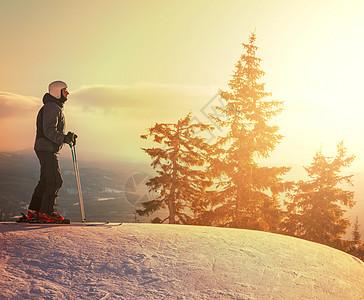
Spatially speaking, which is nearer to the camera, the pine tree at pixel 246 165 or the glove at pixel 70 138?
the glove at pixel 70 138

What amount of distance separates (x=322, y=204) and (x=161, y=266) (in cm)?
2255

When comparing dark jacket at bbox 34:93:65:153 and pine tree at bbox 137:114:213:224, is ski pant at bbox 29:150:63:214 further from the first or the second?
pine tree at bbox 137:114:213:224

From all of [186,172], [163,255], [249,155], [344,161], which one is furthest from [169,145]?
[163,255]

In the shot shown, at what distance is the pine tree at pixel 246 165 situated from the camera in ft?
69.0

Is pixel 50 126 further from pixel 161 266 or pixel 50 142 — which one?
pixel 161 266

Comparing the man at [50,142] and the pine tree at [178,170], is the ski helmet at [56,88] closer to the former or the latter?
the man at [50,142]

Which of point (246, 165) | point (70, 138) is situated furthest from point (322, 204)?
point (70, 138)

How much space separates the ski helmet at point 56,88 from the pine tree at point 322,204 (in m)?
20.7

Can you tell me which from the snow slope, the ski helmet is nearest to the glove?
the ski helmet

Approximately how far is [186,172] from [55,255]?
16.9 metres

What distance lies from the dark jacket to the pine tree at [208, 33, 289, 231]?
1497 cm

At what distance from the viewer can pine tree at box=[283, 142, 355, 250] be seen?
24280 mm

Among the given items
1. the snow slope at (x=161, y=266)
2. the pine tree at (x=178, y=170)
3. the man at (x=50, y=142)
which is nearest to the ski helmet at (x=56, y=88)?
the man at (x=50, y=142)

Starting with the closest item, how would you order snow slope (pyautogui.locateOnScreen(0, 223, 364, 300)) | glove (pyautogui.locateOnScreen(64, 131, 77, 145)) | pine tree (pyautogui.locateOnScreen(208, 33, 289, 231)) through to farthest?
snow slope (pyautogui.locateOnScreen(0, 223, 364, 300)), glove (pyautogui.locateOnScreen(64, 131, 77, 145)), pine tree (pyautogui.locateOnScreen(208, 33, 289, 231))
